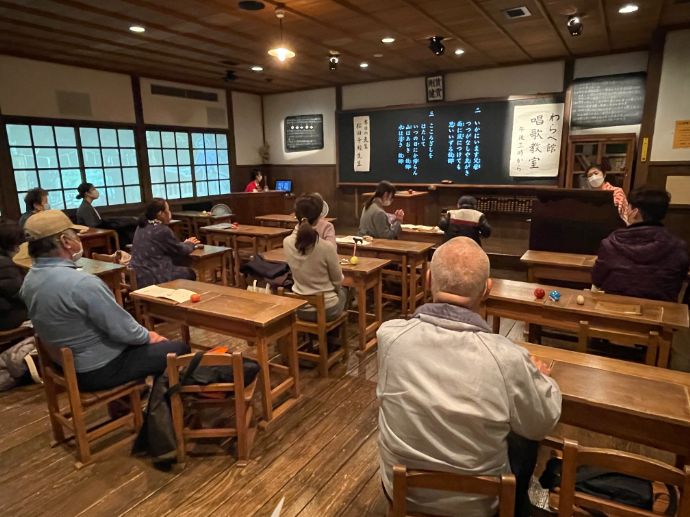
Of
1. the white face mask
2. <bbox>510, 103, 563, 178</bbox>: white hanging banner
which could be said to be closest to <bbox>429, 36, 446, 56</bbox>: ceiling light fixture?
<bbox>510, 103, 563, 178</bbox>: white hanging banner

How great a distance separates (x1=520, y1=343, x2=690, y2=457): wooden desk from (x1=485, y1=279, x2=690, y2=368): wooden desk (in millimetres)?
609

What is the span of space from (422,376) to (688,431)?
99 centimetres

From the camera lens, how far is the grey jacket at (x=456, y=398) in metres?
1.18

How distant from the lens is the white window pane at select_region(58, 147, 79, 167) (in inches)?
254

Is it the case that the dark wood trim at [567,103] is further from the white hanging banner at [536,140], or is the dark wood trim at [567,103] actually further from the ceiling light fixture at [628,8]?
the ceiling light fixture at [628,8]

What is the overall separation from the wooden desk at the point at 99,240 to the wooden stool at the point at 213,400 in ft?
13.2

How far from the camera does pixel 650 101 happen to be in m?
5.35

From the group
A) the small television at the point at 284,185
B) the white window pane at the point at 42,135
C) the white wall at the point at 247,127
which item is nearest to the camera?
the white window pane at the point at 42,135

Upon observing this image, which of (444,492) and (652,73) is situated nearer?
(444,492)

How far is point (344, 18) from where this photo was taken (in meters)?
4.35

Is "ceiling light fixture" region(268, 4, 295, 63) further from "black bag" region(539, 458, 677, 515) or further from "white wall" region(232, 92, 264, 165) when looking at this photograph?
"white wall" region(232, 92, 264, 165)

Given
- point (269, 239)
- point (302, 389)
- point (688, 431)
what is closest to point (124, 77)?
point (269, 239)

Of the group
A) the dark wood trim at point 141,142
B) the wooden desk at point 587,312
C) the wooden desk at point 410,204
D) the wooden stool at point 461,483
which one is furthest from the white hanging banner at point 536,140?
the wooden stool at point 461,483

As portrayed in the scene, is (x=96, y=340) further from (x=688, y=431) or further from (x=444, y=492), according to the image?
(x=688, y=431)
